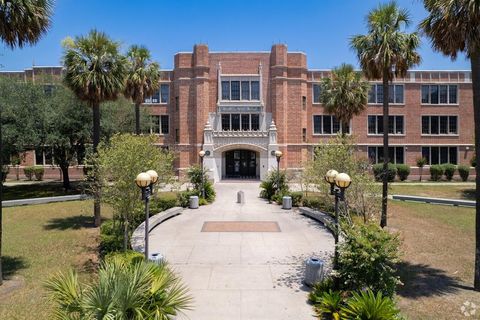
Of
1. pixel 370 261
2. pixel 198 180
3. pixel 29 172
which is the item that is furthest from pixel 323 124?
A: pixel 370 261

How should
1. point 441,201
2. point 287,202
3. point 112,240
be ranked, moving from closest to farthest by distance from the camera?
1. point 112,240
2. point 287,202
3. point 441,201

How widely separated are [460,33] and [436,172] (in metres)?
34.2

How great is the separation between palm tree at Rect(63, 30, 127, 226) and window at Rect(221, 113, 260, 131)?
22634mm

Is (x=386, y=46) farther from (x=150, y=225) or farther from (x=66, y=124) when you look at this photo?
(x=66, y=124)

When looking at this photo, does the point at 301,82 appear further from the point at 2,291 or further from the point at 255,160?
the point at 2,291

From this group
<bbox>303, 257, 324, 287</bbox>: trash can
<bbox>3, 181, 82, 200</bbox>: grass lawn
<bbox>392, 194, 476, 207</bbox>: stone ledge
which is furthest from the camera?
<bbox>3, 181, 82, 200</bbox>: grass lawn

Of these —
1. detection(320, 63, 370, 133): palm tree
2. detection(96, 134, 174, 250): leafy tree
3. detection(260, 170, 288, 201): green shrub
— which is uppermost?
detection(320, 63, 370, 133): palm tree

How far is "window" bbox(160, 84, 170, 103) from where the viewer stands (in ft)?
134

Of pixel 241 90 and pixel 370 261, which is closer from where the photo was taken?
pixel 370 261

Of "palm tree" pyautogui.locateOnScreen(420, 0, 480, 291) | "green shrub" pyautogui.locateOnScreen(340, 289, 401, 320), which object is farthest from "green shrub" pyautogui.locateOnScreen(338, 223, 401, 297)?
"palm tree" pyautogui.locateOnScreen(420, 0, 480, 291)

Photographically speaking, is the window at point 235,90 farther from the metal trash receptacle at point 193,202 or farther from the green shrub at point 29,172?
the green shrub at point 29,172

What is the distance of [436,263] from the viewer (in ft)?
38.0

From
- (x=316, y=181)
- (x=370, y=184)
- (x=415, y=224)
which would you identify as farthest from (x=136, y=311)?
(x=415, y=224)

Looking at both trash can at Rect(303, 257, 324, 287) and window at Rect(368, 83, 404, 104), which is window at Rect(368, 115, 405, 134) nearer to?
window at Rect(368, 83, 404, 104)
